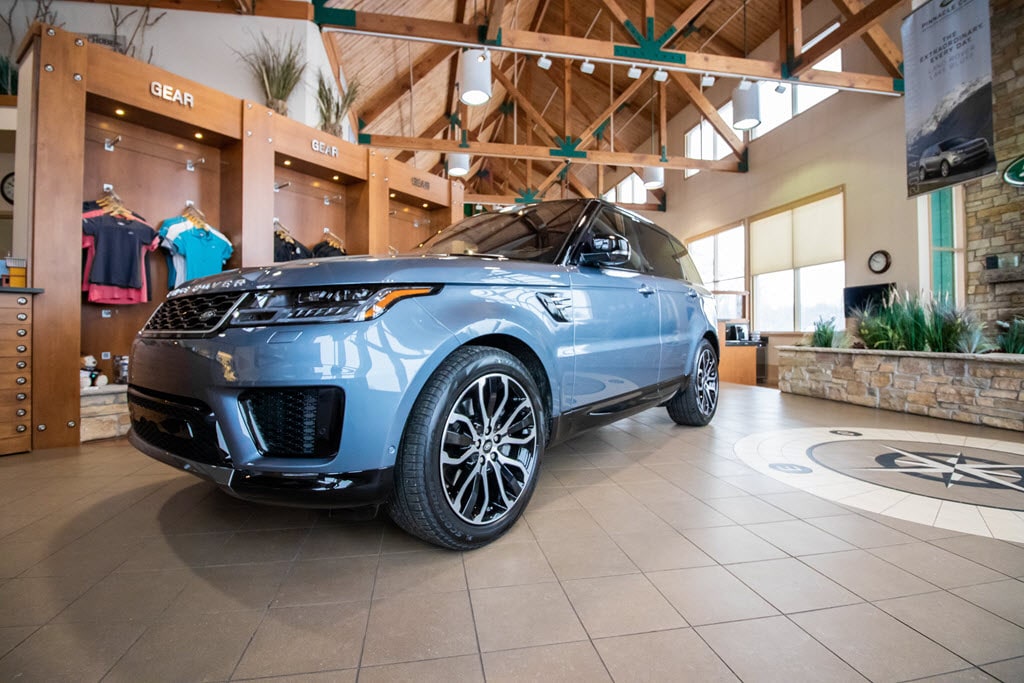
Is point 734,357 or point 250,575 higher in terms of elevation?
point 734,357

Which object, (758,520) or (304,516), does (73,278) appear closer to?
(304,516)

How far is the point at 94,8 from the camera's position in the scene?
18.1 feet

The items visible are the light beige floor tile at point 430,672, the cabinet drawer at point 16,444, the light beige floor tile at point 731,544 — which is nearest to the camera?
the light beige floor tile at point 430,672

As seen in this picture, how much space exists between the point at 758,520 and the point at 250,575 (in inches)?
77.7

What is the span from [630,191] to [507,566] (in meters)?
17.8

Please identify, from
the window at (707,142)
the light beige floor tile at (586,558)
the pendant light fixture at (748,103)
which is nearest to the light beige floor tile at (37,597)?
the light beige floor tile at (586,558)

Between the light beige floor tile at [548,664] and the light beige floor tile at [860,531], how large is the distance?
127 cm

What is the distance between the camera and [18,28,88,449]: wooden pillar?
332 cm

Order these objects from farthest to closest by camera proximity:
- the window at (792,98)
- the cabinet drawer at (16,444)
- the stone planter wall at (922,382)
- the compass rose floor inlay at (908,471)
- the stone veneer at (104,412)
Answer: the window at (792,98) → the stone planter wall at (922,382) → the stone veneer at (104,412) → the cabinet drawer at (16,444) → the compass rose floor inlay at (908,471)

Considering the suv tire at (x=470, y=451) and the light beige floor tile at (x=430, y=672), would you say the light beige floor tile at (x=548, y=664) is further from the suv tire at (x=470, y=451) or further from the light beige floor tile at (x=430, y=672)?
the suv tire at (x=470, y=451)

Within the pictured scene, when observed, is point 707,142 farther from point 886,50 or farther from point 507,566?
point 507,566

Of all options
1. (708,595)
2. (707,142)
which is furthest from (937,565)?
(707,142)

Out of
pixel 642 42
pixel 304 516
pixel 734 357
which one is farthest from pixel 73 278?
pixel 734 357

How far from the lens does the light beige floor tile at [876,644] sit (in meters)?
1.11
